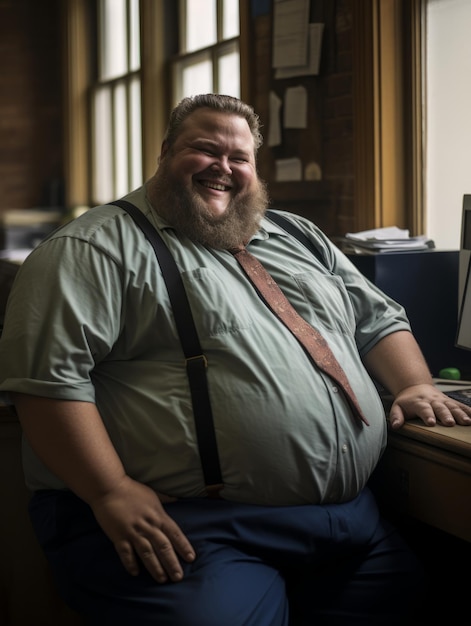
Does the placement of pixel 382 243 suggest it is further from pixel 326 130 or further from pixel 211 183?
pixel 326 130

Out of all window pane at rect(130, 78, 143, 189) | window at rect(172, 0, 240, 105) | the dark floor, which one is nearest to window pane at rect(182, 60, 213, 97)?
window at rect(172, 0, 240, 105)

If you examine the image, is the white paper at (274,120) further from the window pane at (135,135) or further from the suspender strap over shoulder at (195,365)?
the window pane at (135,135)

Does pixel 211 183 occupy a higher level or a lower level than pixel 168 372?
higher

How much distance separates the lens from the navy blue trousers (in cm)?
171

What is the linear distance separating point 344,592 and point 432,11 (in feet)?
6.80

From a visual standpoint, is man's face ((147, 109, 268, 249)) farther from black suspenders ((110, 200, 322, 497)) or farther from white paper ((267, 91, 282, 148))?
white paper ((267, 91, 282, 148))

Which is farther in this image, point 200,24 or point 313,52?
point 200,24

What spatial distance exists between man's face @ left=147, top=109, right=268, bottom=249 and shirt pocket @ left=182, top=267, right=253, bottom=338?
0.15 m

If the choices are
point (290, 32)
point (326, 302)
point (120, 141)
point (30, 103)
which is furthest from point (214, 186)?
point (30, 103)

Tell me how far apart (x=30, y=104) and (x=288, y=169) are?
4.31 meters

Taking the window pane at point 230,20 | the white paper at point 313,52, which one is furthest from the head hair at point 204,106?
the window pane at point 230,20

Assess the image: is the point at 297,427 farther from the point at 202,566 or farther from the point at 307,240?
the point at 307,240

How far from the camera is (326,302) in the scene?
7.07ft

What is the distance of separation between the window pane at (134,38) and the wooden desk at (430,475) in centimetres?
415
